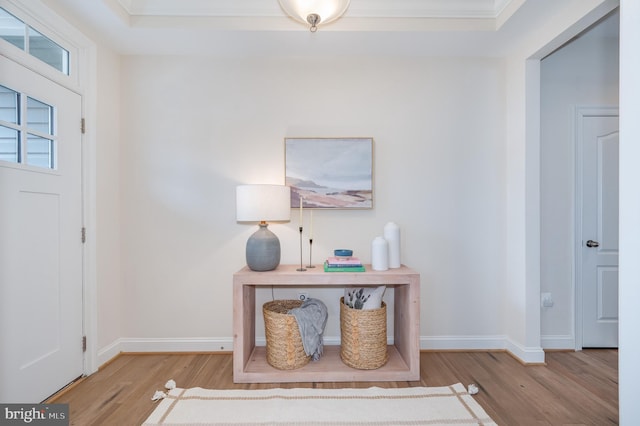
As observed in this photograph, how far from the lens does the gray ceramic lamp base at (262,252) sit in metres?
2.29

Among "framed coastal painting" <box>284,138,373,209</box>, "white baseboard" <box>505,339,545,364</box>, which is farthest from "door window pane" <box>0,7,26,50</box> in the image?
"white baseboard" <box>505,339,545,364</box>

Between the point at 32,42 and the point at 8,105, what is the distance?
1.45ft

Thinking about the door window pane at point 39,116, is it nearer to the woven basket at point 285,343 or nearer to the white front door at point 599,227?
the woven basket at point 285,343

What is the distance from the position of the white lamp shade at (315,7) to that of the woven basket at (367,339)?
6.00 ft

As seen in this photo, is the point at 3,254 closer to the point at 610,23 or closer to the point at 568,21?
the point at 568,21

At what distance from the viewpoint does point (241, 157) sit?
8.82 feet

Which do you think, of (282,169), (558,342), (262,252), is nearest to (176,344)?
(262,252)

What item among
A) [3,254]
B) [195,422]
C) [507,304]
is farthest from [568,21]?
[3,254]

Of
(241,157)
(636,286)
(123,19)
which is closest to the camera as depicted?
(636,286)

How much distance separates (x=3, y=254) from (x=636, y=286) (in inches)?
116

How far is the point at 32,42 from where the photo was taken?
1912 mm

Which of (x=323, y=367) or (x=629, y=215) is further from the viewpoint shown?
(x=323, y=367)

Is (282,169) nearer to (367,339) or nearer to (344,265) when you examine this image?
(344,265)

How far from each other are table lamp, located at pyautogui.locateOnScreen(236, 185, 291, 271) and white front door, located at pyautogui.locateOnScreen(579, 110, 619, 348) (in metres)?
2.43
